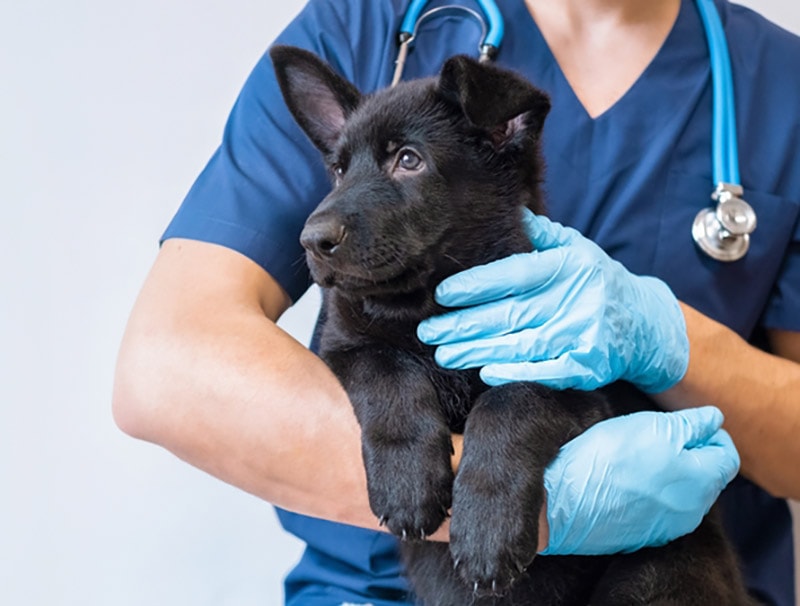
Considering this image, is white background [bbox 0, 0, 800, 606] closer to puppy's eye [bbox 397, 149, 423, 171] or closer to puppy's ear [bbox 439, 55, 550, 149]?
puppy's eye [bbox 397, 149, 423, 171]

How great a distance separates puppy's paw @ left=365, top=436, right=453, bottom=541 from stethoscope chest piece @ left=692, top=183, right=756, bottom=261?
0.61 metres

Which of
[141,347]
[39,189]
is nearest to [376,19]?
[141,347]

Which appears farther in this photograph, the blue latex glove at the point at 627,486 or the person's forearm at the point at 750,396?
the person's forearm at the point at 750,396

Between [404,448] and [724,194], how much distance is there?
2.22ft

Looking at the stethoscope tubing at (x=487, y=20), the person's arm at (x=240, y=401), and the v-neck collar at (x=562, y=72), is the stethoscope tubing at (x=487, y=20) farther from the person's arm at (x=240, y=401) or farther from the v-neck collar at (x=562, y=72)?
the person's arm at (x=240, y=401)

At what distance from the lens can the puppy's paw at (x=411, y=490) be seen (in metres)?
0.92

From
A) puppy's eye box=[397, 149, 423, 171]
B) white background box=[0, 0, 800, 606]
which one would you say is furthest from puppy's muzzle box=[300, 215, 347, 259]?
white background box=[0, 0, 800, 606]

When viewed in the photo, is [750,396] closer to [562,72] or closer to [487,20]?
[562,72]

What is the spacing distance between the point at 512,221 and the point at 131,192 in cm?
93

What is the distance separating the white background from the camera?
1632mm

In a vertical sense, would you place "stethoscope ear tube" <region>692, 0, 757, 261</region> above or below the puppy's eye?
above

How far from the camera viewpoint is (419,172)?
104cm

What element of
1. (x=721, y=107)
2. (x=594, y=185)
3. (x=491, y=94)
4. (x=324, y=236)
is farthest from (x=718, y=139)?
(x=324, y=236)

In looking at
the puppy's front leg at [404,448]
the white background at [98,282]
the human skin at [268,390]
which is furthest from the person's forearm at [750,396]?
the white background at [98,282]
